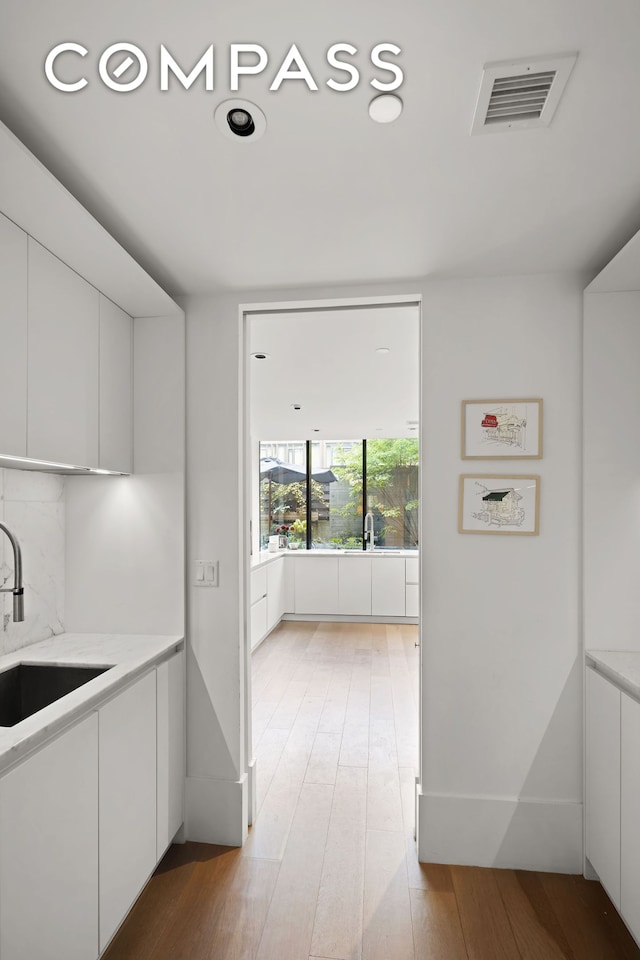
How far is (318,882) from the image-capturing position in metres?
2.15

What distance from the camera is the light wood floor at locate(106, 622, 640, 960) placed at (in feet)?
6.05

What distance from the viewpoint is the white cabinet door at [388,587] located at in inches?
265

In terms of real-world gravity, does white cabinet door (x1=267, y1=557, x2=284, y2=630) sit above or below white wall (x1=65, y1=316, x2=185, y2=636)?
below

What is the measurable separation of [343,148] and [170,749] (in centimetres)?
231

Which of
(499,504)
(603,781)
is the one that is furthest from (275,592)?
(603,781)

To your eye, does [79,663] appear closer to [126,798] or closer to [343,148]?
[126,798]

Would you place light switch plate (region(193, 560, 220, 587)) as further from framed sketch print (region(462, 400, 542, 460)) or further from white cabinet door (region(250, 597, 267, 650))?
white cabinet door (region(250, 597, 267, 650))

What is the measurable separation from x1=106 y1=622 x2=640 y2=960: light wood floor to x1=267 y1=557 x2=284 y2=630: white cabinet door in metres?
2.82

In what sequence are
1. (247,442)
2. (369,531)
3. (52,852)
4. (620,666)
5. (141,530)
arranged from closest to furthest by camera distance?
(52,852), (620,666), (141,530), (247,442), (369,531)

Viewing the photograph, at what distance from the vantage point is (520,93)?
1.33m

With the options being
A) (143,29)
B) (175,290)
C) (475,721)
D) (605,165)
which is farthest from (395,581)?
(143,29)

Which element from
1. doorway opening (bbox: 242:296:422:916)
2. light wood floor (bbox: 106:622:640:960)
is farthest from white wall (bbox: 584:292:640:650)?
light wood floor (bbox: 106:622:640:960)

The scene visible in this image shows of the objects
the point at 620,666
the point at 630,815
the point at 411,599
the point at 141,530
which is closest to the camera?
the point at 630,815

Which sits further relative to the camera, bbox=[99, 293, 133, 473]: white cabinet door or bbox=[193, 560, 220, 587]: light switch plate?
bbox=[193, 560, 220, 587]: light switch plate
